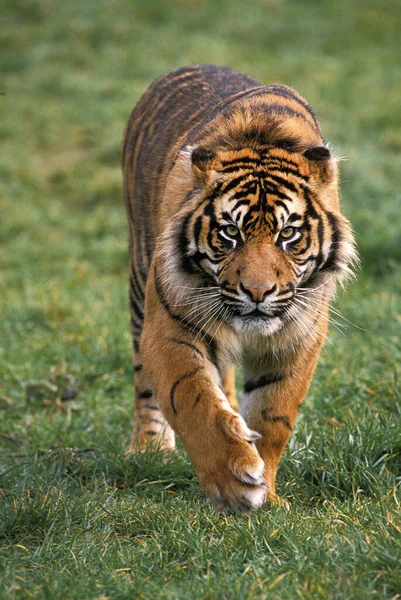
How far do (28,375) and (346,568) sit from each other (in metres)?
3.44

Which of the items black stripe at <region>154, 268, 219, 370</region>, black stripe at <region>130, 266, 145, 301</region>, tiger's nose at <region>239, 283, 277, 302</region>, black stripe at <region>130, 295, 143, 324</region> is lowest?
black stripe at <region>130, 295, 143, 324</region>

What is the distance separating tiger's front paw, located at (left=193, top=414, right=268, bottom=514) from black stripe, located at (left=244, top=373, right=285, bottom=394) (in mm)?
A: 550

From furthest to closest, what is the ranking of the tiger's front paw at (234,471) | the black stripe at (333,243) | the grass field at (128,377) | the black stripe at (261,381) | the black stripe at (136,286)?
the black stripe at (136,286)
the black stripe at (261,381)
the black stripe at (333,243)
the tiger's front paw at (234,471)
the grass field at (128,377)

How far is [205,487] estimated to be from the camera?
132 inches

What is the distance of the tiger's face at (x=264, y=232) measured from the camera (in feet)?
11.2

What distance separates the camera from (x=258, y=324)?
3496 millimetres

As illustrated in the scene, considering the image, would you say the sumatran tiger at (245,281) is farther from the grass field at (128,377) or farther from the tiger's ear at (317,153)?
the grass field at (128,377)

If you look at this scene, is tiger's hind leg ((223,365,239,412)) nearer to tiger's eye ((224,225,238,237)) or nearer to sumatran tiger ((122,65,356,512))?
sumatran tiger ((122,65,356,512))

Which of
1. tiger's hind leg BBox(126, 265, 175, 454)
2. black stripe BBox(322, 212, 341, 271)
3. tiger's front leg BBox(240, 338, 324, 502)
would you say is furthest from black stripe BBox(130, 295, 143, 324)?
black stripe BBox(322, 212, 341, 271)

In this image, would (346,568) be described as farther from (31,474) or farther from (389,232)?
(389,232)

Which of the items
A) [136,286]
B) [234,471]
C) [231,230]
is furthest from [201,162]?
[136,286]

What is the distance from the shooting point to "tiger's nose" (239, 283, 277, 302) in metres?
3.33

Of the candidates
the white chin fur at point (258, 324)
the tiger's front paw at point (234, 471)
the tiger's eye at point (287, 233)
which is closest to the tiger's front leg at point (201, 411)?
the tiger's front paw at point (234, 471)

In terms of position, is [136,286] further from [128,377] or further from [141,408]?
[128,377]
